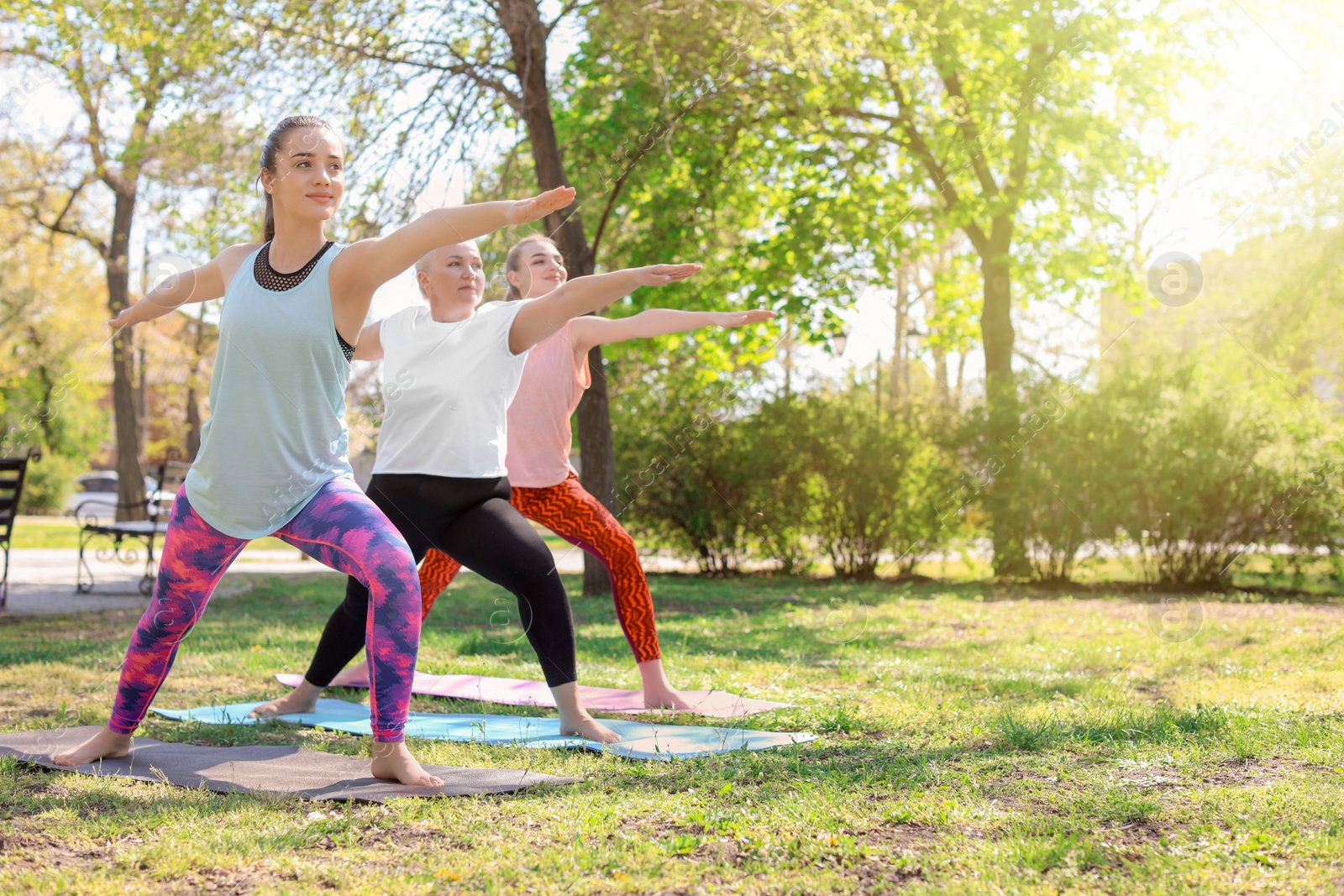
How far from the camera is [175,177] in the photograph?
45.7 ft

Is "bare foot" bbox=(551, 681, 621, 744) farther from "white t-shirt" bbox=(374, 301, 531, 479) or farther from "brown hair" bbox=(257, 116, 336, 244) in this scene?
"brown hair" bbox=(257, 116, 336, 244)

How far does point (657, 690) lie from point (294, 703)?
1.57m

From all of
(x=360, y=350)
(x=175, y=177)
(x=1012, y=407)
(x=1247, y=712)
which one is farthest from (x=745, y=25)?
(x=175, y=177)

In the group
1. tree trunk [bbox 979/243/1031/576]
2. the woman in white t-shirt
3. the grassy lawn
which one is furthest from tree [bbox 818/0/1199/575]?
the woman in white t-shirt

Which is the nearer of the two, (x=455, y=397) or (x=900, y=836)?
(x=900, y=836)

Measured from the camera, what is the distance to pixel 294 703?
4.64m

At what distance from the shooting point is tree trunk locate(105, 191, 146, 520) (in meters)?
16.5

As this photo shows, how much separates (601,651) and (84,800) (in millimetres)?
3873

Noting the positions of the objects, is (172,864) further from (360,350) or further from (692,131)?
(692,131)

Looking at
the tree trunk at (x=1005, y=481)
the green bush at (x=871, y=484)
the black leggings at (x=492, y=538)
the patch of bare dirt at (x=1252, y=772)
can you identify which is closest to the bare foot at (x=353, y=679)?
the black leggings at (x=492, y=538)

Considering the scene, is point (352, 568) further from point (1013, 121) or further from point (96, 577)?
point (1013, 121)

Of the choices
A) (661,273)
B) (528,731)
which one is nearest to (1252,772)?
(661,273)

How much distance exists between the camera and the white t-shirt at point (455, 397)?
3.90 metres

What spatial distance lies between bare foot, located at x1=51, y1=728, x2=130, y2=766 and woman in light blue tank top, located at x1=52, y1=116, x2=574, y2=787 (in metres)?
0.67
